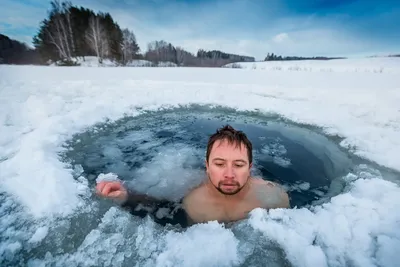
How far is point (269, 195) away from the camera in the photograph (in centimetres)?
239

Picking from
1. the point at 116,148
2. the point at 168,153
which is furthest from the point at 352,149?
the point at 116,148

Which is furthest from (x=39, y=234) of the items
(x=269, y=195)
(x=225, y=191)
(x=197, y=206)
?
(x=269, y=195)

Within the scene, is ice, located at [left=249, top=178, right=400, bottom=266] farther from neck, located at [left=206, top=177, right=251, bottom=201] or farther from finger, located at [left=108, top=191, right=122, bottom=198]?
finger, located at [left=108, top=191, right=122, bottom=198]

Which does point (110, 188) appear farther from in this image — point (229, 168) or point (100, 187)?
point (229, 168)

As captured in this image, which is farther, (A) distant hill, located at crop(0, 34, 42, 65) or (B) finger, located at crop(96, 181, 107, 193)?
(A) distant hill, located at crop(0, 34, 42, 65)

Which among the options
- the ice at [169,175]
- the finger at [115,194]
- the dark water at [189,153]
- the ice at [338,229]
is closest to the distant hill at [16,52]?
the dark water at [189,153]

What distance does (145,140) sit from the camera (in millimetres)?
4352

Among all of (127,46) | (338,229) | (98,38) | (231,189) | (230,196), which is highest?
(98,38)

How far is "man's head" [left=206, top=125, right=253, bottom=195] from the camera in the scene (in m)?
2.07

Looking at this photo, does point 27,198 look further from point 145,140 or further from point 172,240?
point 145,140

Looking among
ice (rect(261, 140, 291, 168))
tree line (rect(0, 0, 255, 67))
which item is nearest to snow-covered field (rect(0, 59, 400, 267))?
ice (rect(261, 140, 291, 168))

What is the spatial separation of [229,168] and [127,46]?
31.4 meters

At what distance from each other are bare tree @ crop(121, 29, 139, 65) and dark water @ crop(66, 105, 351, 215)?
86.4ft

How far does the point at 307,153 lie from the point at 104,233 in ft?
11.4
